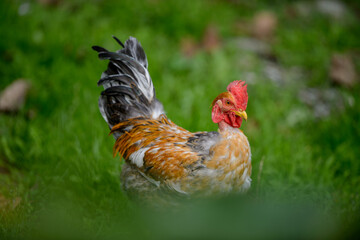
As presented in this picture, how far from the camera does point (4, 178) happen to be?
10.6 ft

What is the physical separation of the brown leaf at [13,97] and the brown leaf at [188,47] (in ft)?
7.86

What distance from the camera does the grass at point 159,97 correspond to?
3113 millimetres

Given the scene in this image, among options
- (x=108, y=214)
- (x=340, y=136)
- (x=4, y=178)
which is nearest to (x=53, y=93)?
(x=4, y=178)

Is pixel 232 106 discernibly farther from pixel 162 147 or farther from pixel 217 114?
pixel 162 147

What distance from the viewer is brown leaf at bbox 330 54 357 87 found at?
15.8ft

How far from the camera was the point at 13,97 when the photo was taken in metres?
3.93

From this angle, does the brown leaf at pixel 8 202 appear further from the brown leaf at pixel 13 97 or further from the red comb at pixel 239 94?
the red comb at pixel 239 94

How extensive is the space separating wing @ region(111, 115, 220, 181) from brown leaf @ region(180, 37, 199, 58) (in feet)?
7.95

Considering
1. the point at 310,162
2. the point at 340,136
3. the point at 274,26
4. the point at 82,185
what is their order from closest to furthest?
the point at 82,185, the point at 310,162, the point at 340,136, the point at 274,26

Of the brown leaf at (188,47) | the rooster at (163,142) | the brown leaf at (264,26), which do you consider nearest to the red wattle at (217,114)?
the rooster at (163,142)

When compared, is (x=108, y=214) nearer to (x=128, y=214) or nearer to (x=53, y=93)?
(x=128, y=214)

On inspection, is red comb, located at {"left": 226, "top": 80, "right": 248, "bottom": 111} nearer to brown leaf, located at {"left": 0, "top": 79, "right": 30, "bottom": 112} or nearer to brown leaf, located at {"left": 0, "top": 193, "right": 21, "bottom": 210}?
brown leaf, located at {"left": 0, "top": 193, "right": 21, "bottom": 210}

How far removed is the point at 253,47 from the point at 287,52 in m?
0.59

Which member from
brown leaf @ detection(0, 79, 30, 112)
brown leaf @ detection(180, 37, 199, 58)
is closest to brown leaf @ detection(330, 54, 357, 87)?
brown leaf @ detection(180, 37, 199, 58)
